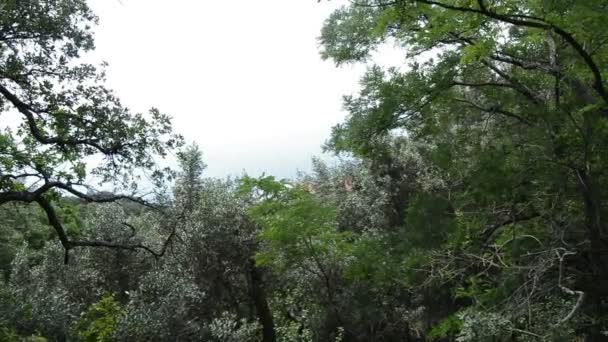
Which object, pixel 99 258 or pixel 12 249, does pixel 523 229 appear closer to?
pixel 99 258

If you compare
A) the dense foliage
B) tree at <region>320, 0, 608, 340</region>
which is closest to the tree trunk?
the dense foliage

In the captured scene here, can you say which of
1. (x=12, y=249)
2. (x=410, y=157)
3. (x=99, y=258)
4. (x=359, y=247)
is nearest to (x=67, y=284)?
(x=99, y=258)

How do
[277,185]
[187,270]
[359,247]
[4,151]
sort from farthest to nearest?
1. [187,270]
2. [277,185]
3. [359,247]
4. [4,151]

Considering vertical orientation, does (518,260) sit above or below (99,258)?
below

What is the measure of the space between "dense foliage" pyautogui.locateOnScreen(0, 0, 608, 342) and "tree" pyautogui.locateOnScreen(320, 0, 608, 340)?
0.04 metres

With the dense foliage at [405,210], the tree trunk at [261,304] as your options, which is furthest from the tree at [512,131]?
the tree trunk at [261,304]

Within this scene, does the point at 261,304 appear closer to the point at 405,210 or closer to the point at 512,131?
the point at 405,210

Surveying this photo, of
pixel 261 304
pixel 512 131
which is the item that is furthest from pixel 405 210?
pixel 261 304

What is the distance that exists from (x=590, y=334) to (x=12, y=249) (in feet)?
76.6

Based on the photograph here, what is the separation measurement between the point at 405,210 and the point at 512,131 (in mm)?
3017

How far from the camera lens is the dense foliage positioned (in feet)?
22.9

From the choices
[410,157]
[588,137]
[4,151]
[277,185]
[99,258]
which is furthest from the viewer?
[410,157]

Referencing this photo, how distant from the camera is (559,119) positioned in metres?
7.43

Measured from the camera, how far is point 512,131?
9492 millimetres
